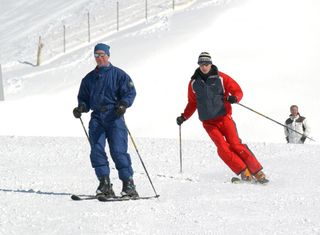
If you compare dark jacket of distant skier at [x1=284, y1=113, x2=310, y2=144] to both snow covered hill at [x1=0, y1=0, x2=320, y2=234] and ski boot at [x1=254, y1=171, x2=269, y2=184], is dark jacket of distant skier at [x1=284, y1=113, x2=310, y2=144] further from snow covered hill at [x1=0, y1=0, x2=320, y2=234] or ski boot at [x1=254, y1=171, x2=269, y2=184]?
ski boot at [x1=254, y1=171, x2=269, y2=184]

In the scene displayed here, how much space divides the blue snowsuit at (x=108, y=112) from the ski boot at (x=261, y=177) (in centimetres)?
199

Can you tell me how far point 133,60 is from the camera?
88.3 feet

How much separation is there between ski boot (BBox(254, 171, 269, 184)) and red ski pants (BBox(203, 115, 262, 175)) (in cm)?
4

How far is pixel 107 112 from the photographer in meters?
7.14

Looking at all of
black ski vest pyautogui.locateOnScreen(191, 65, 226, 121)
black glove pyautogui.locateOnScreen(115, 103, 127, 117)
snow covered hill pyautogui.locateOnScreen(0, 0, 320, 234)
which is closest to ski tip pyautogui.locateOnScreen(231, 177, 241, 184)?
snow covered hill pyautogui.locateOnScreen(0, 0, 320, 234)

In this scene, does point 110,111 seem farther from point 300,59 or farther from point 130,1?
point 130,1

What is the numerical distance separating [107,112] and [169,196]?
1.02 meters

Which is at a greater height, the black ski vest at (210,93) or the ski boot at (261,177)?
the black ski vest at (210,93)

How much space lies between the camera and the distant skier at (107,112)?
7.11 meters

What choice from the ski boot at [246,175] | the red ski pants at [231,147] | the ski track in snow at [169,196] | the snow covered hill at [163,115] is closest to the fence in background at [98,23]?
the snow covered hill at [163,115]

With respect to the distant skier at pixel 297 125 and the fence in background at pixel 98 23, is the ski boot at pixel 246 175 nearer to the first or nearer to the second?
the distant skier at pixel 297 125

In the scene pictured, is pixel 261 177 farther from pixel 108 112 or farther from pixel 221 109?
pixel 108 112

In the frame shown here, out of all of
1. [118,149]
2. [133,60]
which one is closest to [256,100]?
[133,60]

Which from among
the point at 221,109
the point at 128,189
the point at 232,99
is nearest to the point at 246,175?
the point at 221,109
